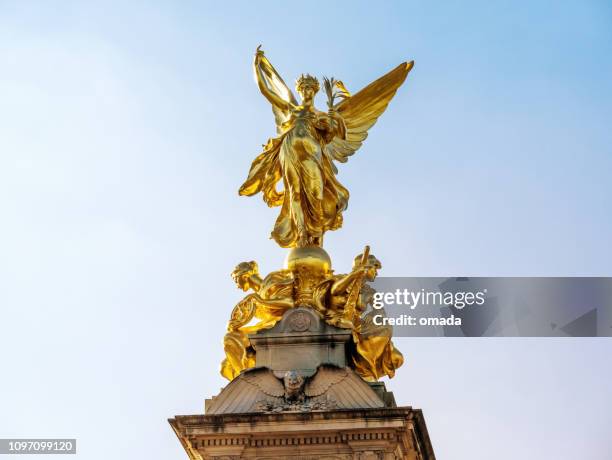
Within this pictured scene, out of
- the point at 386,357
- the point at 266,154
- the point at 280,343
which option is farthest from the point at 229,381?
the point at 266,154

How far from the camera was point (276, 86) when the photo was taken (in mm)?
28438

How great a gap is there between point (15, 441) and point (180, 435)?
566 cm

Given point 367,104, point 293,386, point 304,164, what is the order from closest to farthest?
point 293,386 → point 304,164 → point 367,104

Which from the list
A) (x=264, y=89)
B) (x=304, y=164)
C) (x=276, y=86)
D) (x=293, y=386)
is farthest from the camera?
(x=276, y=86)

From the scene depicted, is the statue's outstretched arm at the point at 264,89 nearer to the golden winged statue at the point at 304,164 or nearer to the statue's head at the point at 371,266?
the golden winged statue at the point at 304,164

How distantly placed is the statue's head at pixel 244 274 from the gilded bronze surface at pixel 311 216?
0.02 meters

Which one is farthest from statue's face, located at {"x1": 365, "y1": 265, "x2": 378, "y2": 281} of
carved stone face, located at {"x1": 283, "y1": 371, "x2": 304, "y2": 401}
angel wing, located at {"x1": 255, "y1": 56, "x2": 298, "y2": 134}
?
angel wing, located at {"x1": 255, "y1": 56, "x2": 298, "y2": 134}

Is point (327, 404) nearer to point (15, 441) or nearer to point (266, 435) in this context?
point (266, 435)

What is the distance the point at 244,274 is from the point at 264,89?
13.1ft

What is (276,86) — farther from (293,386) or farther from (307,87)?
(293,386)

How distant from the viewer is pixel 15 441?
1114 inches

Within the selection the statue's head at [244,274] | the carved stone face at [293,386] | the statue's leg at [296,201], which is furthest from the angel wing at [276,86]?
the carved stone face at [293,386]

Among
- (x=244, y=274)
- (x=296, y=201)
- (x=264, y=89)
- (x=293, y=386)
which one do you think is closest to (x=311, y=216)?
(x=296, y=201)

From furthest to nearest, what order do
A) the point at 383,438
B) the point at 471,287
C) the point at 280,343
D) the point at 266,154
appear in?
the point at 471,287, the point at 266,154, the point at 280,343, the point at 383,438
